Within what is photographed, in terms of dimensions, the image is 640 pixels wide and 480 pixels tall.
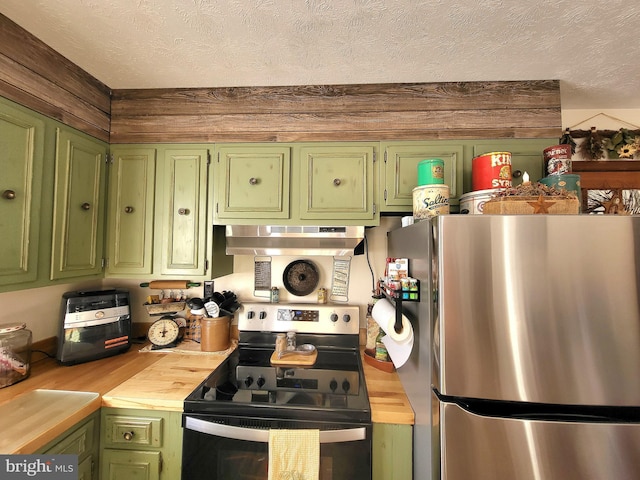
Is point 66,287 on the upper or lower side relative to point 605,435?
upper

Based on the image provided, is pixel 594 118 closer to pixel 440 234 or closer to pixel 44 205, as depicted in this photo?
pixel 440 234

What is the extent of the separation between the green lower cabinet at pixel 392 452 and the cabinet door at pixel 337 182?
95cm

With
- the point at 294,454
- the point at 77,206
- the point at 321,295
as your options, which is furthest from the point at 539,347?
the point at 77,206

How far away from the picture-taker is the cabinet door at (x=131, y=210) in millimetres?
1550

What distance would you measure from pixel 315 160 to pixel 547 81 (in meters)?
1.26

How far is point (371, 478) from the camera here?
1.08 metres

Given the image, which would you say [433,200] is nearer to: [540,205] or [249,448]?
[540,205]

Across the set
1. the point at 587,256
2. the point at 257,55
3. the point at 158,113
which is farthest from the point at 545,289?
the point at 158,113

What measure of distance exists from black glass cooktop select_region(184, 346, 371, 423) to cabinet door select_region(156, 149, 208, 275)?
58cm

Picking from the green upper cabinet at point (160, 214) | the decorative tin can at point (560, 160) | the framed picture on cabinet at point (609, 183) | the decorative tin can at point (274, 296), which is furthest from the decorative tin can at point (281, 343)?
the framed picture on cabinet at point (609, 183)

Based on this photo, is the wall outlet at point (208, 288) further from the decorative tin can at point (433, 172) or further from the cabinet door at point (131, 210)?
the decorative tin can at point (433, 172)

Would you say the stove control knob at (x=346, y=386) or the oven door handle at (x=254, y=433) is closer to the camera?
the oven door handle at (x=254, y=433)

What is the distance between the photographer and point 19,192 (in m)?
1.15

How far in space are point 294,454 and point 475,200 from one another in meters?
1.32
